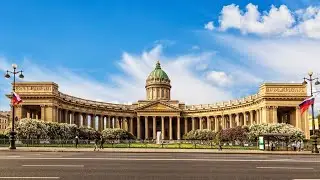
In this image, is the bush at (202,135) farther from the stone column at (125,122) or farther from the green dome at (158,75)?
the green dome at (158,75)

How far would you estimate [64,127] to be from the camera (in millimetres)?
92312

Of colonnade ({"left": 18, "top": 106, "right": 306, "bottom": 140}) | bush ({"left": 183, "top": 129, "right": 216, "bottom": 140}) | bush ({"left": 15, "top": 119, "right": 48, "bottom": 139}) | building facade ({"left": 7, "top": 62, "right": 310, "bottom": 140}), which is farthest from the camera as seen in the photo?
bush ({"left": 183, "top": 129, "right": 216, "bottom": 140})

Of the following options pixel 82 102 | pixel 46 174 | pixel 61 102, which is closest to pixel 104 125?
pixel 82 102

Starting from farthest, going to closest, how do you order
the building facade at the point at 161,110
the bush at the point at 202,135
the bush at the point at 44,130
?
the bush at the point at 202,135 → the building facade at the point at 161,110 → the bush at the point at 44,130

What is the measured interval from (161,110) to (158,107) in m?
1.70

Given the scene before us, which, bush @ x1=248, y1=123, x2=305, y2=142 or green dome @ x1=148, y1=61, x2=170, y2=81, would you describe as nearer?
bush @ x1=248, y1=123, x2=305, y2=142

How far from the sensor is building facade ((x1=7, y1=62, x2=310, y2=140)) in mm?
103750

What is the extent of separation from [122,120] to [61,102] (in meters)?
46.5

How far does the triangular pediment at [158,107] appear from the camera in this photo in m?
150

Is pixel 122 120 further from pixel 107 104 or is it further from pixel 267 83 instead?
pixel 267 83

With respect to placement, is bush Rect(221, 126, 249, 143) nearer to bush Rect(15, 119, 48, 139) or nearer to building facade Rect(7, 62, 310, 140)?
building facade Rect(7, 62, 310, 140)

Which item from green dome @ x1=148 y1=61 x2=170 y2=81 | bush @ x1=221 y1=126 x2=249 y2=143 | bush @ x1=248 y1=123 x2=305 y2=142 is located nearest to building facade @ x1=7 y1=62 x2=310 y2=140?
green dome @ x1=148 y1=61 x2=170 y2=81

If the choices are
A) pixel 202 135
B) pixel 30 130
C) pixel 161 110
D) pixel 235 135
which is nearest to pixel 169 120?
pixel 161 110

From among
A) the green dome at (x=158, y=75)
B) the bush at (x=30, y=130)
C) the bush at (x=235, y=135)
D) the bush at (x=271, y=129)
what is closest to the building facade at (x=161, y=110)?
the green dome at (x=158, y=75)
